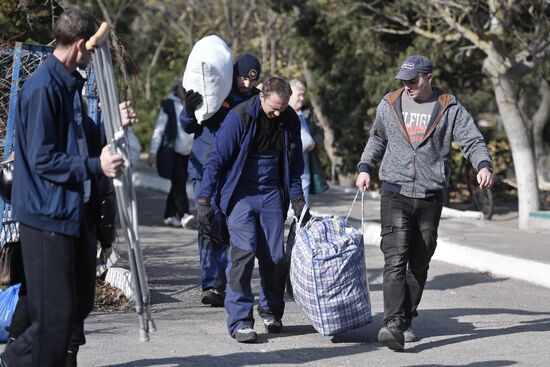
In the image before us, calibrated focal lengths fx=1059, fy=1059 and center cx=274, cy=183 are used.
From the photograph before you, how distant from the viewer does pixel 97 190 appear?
5.38m

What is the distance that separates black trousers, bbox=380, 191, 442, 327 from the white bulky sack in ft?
5.80

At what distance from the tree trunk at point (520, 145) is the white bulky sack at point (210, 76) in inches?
273

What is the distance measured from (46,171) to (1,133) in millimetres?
3498

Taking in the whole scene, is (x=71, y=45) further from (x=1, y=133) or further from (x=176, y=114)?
(x=176, y=114)

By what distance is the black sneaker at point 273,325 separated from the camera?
24.5 feet

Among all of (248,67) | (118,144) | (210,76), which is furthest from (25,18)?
(118,144)

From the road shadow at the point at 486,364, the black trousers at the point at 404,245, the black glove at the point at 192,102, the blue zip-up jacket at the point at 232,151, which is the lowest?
the road shadow at the point at 486,364

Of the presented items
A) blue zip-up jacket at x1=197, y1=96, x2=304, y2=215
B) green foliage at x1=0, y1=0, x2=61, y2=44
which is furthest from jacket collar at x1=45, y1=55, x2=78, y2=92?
green foliage at x1=0, y1=0, x2=61, y2=44

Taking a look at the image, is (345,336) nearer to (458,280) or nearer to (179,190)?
(458,280)

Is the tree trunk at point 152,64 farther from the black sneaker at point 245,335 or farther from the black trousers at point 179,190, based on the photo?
the black sneaker at point 245,335

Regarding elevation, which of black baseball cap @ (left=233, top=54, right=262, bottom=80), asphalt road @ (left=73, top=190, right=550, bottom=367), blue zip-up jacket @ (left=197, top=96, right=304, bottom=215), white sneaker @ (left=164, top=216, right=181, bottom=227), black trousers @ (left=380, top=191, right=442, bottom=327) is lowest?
white sneaker @ (left=164, top=216, right=181, bottom=227)

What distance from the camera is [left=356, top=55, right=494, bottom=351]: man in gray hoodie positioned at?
714 cm

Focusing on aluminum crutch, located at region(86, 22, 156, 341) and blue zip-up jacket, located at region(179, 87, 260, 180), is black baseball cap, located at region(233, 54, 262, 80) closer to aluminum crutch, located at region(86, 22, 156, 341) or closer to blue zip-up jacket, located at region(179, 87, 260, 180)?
blue zip-up jacket, located at region(179, 87, 260, 180)

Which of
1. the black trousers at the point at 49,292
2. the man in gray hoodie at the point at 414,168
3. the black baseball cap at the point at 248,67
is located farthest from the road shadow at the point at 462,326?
the black trousers at the point at 49,292
